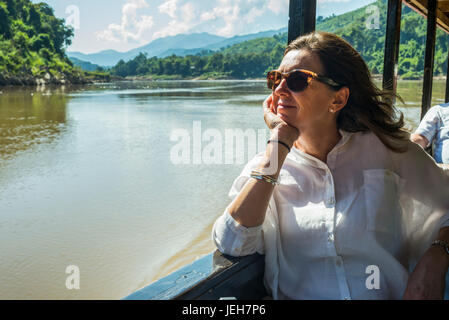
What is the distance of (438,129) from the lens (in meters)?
3.39

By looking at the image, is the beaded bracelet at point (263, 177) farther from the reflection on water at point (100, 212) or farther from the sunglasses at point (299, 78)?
the reflection on water at point (100, 212)

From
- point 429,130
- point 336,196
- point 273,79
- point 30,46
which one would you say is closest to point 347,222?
point 336,196

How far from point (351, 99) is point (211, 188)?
619cm

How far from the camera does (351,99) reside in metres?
1.69

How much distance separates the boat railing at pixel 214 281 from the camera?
1269 mm

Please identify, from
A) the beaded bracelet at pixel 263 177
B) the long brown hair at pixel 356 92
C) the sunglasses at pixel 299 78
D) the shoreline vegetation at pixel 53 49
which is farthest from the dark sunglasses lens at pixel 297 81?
the shoreline vegetation at pixel 53 49

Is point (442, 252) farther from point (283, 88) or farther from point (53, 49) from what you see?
point (53, 49)

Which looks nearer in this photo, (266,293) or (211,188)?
(266,293)

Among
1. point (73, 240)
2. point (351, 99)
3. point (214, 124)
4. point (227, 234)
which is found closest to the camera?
point (227, 234)

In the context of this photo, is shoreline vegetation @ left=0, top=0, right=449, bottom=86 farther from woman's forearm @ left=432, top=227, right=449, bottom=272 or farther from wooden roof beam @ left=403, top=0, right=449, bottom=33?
woman's forearm @ left=432, top=227, right=449, bottom=272
